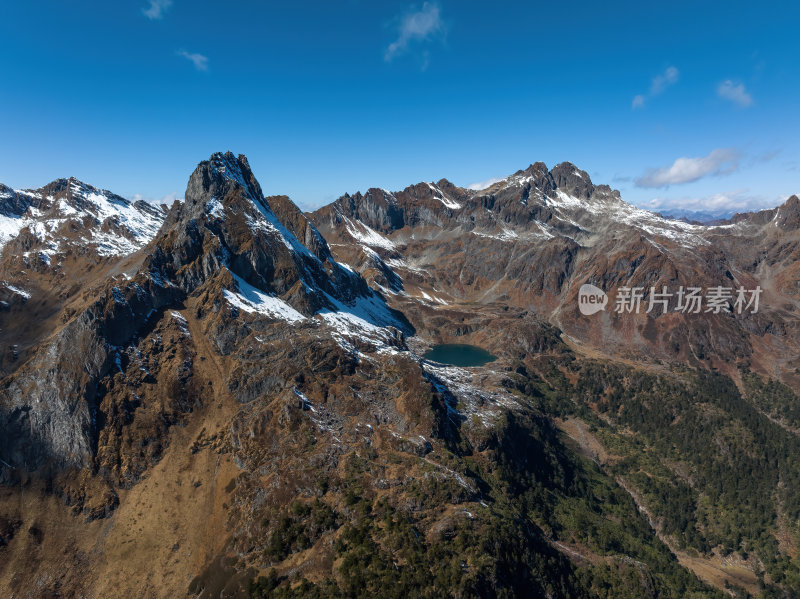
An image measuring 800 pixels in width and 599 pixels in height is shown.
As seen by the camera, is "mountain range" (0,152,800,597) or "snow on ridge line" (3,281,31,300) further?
"snow on ridge line" (3,281,31,300)

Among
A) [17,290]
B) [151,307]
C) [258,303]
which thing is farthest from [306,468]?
[17,290]

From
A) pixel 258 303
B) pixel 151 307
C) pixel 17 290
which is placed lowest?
pixel 17 290

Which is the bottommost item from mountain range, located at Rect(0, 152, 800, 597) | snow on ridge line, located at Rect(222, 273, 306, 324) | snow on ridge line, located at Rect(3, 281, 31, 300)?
mountain range, located at Rect(0, 152, 800, 597)

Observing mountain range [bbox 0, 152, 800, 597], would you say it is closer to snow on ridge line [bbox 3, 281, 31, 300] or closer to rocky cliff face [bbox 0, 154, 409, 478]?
rocky cliff face [bbox 0, 154, 409, 478]

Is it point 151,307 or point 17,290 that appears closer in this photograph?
point 151,307

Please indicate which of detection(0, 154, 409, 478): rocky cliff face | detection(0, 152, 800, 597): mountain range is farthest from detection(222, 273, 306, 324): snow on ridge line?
detection(0, 152, 800, 597): mountain range

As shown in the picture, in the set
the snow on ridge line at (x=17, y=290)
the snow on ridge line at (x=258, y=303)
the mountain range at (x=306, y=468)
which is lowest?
the mountain range at (x=306, y=468)

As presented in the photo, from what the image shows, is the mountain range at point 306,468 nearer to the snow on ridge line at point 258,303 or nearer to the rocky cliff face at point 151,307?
the rocky cliff face at point 151,307

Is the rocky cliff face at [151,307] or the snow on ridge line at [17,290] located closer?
the rocky cliff face at [151,307]

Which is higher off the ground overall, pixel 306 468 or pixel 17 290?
pixel 17 290

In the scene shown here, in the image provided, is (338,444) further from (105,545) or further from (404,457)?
(105,545)

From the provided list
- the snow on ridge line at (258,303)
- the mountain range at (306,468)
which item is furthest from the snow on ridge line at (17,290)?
the snow on ridge line at (258,303)

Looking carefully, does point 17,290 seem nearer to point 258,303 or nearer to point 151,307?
point 151,307
